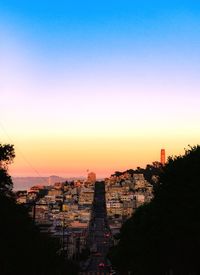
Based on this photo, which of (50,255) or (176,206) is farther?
(50,255)

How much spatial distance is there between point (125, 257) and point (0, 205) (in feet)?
234

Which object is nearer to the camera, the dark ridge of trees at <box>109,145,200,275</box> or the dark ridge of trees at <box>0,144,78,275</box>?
the dark ridge of trees at <box>0,144,78,275</box>

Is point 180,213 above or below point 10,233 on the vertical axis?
above

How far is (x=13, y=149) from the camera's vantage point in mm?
51250

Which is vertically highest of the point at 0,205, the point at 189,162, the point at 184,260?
the point at 189,162

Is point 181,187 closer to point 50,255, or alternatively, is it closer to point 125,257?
point 50,255

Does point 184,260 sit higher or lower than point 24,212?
lower

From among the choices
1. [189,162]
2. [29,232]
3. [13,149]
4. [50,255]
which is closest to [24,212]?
[29,232]

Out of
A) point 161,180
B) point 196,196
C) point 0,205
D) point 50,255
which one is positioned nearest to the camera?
point 0,205

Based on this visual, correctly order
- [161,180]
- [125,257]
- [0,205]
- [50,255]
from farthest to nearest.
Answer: [125,257] → [50,255] → [161,180] → [0,205]

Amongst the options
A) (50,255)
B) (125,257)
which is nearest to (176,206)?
Answer: (50,255)

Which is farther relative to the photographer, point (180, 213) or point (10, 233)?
point (180, 213)

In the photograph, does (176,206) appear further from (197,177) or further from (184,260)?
(184,260)

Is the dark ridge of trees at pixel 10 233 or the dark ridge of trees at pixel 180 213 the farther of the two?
the dark ridge of trees at pixel 180 213
